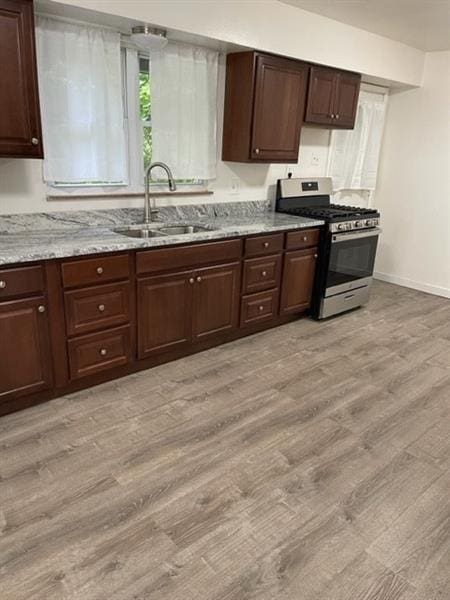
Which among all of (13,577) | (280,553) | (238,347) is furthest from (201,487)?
(238,347)

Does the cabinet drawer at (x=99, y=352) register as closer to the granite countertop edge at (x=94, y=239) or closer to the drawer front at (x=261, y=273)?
the granite countertop edge at (x=94, y=239)

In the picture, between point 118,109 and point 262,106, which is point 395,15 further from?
point 118,109

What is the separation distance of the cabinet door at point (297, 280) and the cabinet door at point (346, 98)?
1263 mm

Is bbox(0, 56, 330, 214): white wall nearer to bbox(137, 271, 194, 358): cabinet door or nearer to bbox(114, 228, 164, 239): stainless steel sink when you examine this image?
bbox(114, 228, 164, 239): stainless steel sink

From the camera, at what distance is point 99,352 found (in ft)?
8.89

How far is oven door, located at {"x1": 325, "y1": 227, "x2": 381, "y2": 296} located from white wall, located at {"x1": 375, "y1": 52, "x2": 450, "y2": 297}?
1.14 m

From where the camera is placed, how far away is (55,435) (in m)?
2.31

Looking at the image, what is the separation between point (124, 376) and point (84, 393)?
0.30 metres

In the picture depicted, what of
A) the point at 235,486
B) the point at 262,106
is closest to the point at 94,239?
the point at 235,486

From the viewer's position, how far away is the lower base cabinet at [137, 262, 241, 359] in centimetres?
285

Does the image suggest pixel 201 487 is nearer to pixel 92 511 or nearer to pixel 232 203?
pixel 92 511

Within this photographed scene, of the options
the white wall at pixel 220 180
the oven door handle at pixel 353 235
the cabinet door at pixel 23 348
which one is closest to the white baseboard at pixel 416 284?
the oven door handle at pixel 353 235

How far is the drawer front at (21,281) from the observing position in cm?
220

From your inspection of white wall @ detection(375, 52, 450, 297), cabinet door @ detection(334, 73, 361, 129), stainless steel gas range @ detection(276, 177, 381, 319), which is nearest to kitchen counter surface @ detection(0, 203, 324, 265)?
stainless steel gas range @ detection(276, 177, 381, 319)
